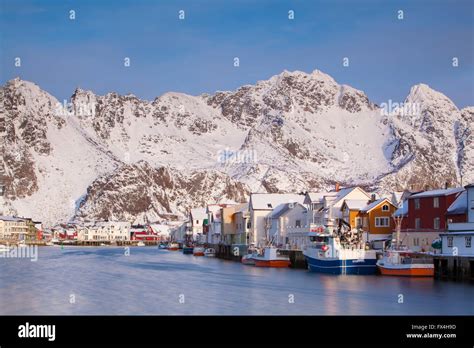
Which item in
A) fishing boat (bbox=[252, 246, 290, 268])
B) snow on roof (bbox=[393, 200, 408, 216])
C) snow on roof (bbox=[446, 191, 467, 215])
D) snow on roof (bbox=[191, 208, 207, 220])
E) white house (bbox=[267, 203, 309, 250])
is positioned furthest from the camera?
snow on roof (bbox=[191, 208, 207, 220])

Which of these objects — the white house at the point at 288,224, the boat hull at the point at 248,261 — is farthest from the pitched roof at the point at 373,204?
the boat hull at the point at 248,261

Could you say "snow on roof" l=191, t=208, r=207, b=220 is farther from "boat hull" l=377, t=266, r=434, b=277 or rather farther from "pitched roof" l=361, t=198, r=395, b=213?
"boat hull" l=377, t=266, r=434, b=277

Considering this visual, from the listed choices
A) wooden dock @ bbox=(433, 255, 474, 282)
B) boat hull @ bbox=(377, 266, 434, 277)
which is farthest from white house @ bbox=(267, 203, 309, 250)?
wooden dock @ bbox=(433, 255, 474, 282)

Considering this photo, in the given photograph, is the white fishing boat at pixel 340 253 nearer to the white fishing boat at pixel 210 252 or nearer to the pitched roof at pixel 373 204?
the pitched roof at pixel 373 204

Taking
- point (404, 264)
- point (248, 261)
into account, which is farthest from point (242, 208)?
point (404, 264)

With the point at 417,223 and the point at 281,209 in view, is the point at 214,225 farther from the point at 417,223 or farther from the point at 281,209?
the point at 417,223

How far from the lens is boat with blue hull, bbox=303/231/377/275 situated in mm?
72000

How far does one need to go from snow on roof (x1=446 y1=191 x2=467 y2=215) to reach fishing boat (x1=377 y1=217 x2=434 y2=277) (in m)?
5.53

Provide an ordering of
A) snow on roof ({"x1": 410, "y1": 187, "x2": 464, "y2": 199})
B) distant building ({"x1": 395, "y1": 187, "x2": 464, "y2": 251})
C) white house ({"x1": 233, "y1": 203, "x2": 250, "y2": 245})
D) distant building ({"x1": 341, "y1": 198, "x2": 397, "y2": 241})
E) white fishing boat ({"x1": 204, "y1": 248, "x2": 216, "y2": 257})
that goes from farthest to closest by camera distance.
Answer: white fishing boat ({"x1": 204, "y1": 248, "x2": 216, "y2": 257}) < white house ({"x1": 233, "y1": 203, "x2": 250, "y2": 245}) < distant building ({"x1": 341, "y1": 198, "x2": 397, "y2": 241}) < snow on roof ({"x1": 410, "y1": 187, "x2": 464, "y2": 199}) < distant building ({"x1": 395, "y1": 187, "x2": 464, "y2": 251})

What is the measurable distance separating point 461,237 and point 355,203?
2643cm

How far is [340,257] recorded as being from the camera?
239 feet
